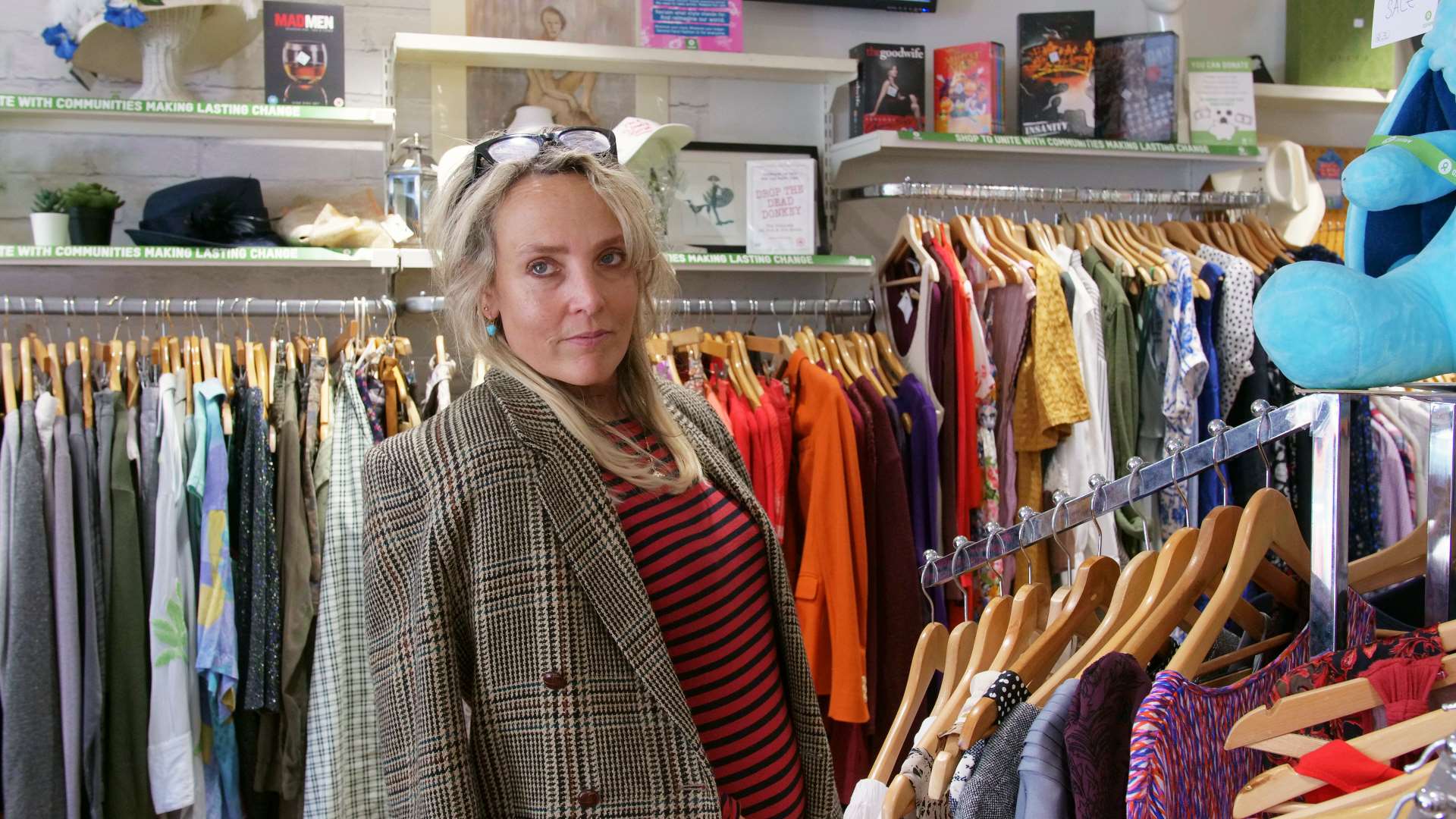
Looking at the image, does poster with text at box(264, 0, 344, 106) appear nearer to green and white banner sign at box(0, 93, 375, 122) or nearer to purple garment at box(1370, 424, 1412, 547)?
green and white banner sign at box(0, 93, 375, 122)

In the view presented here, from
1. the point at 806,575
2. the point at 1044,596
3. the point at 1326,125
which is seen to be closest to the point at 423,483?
the point at 1044,596

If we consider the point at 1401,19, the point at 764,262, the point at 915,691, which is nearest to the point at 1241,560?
the point at 915,691

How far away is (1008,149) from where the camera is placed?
10.4ft

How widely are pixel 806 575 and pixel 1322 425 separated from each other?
61.2 inches

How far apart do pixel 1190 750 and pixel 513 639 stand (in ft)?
2.24

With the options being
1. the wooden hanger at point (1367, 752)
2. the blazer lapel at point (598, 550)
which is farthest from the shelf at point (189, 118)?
the wooden hanger at point (1367, 752)

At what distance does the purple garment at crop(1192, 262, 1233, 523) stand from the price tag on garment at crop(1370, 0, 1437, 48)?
1.82 meters

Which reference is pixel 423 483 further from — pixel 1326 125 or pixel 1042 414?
pixel 1326 125

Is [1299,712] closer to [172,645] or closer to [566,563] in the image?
[566,563]

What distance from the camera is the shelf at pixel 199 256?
251cm

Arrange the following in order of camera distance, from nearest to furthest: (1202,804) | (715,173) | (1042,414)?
1. (1202,804)
2. (1042,414)
3. (715,173)

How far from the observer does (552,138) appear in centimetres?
145

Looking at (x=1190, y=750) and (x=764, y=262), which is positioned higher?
(x=764, y=262)

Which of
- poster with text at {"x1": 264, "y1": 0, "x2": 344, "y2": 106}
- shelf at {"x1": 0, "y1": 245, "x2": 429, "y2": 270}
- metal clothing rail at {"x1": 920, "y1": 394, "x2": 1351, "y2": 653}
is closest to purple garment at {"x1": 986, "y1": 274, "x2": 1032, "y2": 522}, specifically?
shelf at {"x1": 0, "y1": 245, "x2": 429, "y2": 270}
